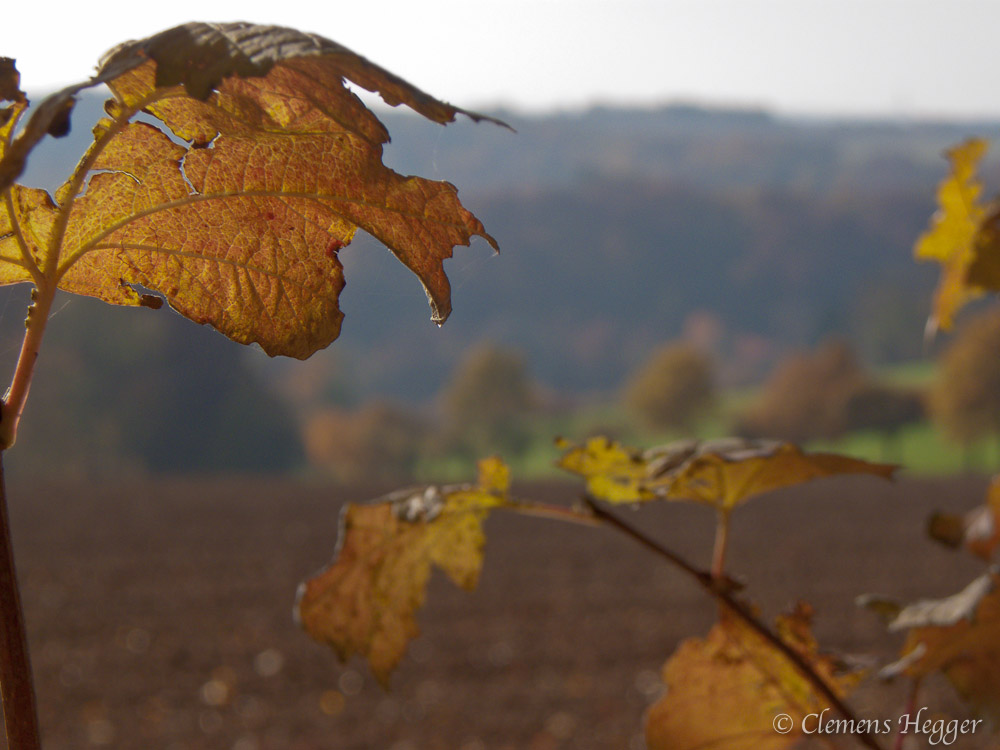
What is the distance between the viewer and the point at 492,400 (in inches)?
1060

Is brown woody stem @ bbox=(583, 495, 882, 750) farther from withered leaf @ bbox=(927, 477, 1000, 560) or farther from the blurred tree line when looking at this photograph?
the blurred tree line

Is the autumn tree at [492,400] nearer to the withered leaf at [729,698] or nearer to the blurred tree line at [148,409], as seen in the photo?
the blurred tree line at [148,409]

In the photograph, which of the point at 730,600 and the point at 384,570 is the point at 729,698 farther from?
the point at 384,570

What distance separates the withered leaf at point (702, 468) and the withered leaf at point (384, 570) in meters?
0.06

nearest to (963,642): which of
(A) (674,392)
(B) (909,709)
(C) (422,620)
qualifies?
(B) (909,709)

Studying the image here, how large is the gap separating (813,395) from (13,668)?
84.4ft

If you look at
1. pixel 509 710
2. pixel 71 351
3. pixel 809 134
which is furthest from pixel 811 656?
pixel 809 134

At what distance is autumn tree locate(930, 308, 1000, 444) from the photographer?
2005 centimetres

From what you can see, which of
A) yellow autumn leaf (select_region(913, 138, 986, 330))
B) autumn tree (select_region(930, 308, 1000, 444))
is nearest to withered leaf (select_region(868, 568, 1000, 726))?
yellow autumn leaf (select_region(913, 138, 986, 330))

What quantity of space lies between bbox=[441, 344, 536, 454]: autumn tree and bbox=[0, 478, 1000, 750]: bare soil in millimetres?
14374

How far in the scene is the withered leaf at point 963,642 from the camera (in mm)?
534

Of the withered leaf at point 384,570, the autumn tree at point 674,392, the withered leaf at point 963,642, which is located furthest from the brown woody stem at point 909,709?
the autumn tree at point 674,392

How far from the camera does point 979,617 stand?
54 centimetres

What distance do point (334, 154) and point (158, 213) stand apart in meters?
0.08
